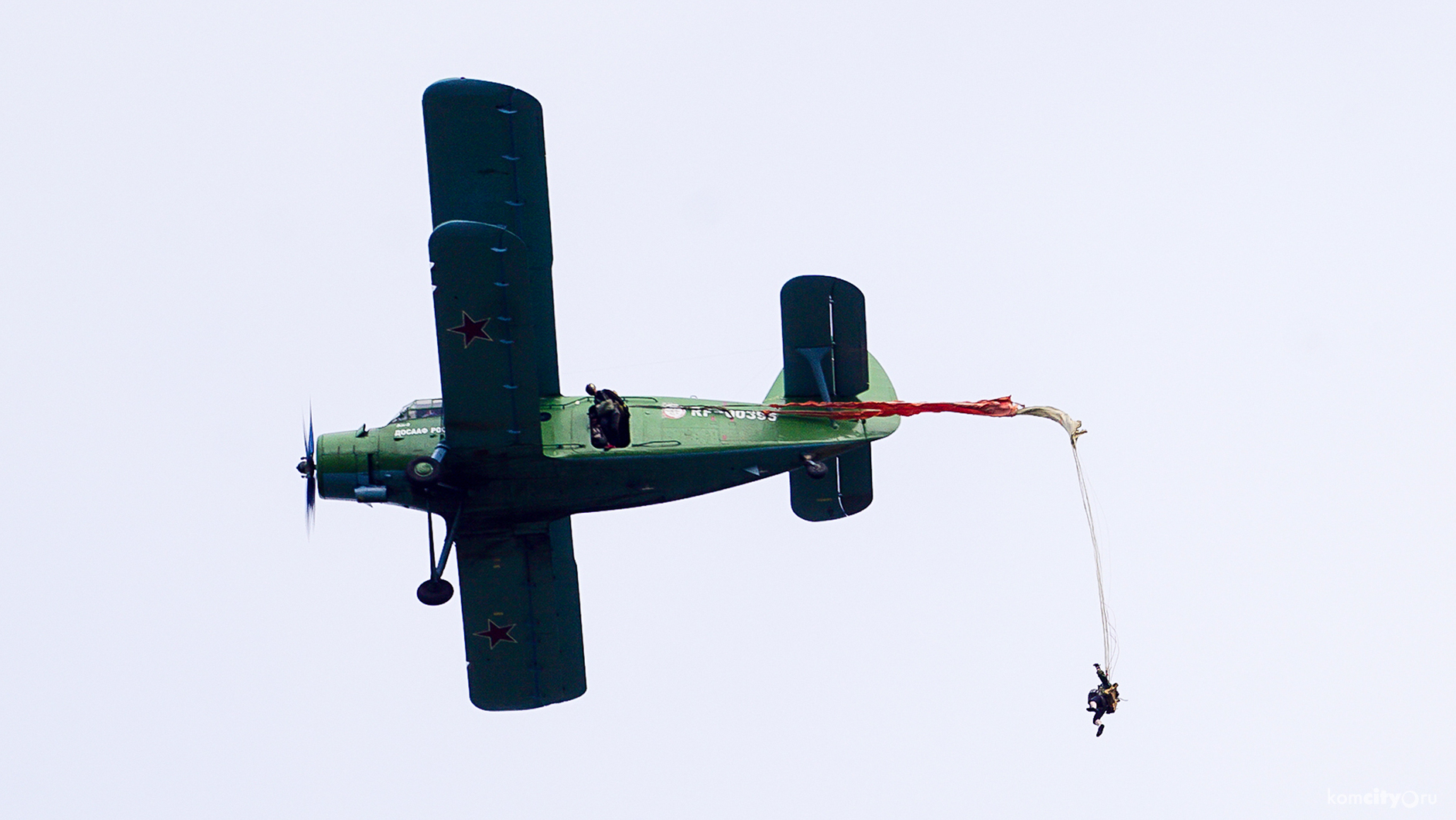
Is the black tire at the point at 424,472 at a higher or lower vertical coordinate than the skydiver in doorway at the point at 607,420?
lower

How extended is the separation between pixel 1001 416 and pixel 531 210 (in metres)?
5.24

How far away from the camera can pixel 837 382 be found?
16906mm

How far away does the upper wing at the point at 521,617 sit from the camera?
685 inches

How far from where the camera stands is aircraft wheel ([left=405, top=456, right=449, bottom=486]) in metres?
15.8

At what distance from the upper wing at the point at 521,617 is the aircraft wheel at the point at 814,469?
2.85 metres

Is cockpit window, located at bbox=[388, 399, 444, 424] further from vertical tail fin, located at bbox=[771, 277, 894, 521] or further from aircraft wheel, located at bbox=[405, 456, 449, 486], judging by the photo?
vertical tail fin, located at bbox=[771, 277, 894, 521]

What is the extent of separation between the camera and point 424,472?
51.9ft

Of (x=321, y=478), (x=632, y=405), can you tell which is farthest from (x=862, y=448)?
(x=321, y=478)

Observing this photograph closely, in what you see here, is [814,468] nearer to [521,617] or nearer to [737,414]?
[737,414]

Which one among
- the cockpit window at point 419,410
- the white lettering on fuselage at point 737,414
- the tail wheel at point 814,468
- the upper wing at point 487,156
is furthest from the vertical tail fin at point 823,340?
the cockpit window at point 419,410

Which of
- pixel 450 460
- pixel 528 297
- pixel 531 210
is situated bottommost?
pixel 450 460

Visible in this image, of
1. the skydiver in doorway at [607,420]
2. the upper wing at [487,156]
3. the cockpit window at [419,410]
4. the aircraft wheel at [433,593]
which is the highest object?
the upper wing at [487,156]

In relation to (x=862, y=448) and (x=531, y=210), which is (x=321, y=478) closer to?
(x=531, y=210)

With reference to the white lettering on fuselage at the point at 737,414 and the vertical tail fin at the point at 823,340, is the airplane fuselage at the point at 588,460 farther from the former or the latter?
the vertical tail fin at the point at 823,340
